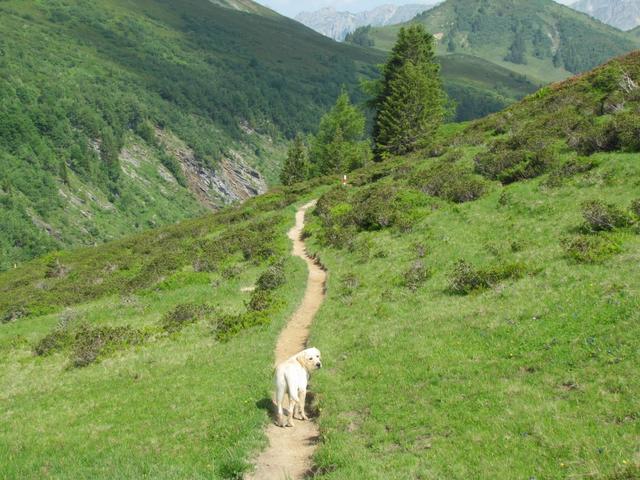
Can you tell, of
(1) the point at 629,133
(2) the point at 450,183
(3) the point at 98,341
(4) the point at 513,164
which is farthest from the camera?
(2) the point at 450,183

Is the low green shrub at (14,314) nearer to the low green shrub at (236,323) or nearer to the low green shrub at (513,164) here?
the low green shrub at (236,323)

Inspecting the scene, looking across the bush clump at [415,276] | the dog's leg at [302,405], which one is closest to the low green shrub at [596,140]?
the bush clump at [415,276]

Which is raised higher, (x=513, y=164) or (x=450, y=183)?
(x=513, y=164)

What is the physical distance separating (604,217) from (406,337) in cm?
957

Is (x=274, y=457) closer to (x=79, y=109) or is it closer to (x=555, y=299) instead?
(x=555, y=299)

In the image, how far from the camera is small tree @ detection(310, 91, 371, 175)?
8150cm

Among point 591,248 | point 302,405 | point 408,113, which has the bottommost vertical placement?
point 302,405

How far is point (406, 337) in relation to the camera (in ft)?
56.0

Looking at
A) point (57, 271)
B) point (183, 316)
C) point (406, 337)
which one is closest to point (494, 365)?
point (406, 337)

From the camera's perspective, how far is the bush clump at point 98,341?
73.1 feet

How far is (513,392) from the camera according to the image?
11.9m

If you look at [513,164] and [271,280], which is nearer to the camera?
[271,280]

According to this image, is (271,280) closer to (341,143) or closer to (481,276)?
(481,276)

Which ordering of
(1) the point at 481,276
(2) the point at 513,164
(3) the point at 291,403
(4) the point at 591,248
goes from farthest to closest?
(2) the point at 513,164 < (1) the point at 481,276 < (4) the point at 591,248 < (3) the point at 291,403
